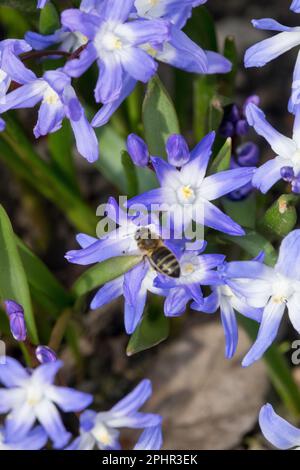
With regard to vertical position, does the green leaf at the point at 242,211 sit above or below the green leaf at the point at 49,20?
below

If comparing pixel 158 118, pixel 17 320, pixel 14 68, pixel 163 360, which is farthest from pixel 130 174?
pixel 163 360

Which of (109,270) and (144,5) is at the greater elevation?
(144,5)

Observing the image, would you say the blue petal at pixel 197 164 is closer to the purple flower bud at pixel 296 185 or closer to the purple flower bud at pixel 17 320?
the purple flower bud at pixel 296 185

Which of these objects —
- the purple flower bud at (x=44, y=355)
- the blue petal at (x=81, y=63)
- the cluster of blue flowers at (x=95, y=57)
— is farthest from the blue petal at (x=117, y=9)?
the purple flower bud at (x=44, y=355)

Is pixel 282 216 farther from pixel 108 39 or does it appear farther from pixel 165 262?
pixel 108 39

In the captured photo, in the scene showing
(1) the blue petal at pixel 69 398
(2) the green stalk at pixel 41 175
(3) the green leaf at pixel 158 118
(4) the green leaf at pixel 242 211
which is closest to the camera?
(1) the blue petal at pixel 69 398
